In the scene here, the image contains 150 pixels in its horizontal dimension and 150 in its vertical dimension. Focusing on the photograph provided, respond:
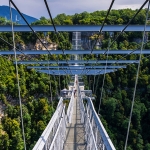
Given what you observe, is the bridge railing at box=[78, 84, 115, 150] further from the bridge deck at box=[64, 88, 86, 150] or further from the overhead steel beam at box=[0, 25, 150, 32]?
the overhead steel beam at box=[0, 25, 150, 32]

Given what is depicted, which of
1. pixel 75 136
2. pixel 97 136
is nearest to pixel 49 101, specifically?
pixel 75 136

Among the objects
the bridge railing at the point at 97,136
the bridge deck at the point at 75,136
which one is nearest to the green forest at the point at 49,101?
the bridge deck at the point at 75,136

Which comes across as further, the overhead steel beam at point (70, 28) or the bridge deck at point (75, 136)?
the bridge deck at point (75, 136)

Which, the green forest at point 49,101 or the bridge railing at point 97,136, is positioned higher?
the bridge railing at point 97,136

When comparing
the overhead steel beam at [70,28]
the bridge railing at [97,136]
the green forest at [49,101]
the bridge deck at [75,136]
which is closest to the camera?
the bridge railing at [97,136]

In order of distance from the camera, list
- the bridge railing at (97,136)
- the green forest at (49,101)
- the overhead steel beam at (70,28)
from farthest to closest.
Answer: the green forest at (49,101) → the overhead steel beam at (70,28) → the bridge railing at (97,136)

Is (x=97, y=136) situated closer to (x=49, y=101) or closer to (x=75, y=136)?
(x=75, y=136)

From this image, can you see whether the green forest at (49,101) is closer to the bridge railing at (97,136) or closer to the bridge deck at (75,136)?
the bridge deck at (75,136)

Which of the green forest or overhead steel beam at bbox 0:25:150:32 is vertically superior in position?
overhead steel beam at bbox 0:25:150:32

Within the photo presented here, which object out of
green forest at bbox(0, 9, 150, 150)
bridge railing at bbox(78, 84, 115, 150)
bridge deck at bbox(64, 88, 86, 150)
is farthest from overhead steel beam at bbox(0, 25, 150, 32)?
green forest at bbox(0, 9, 150, 150)

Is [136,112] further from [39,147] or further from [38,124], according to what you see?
[39,147]

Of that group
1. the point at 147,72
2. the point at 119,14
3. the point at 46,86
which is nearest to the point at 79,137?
the point at 46,86
